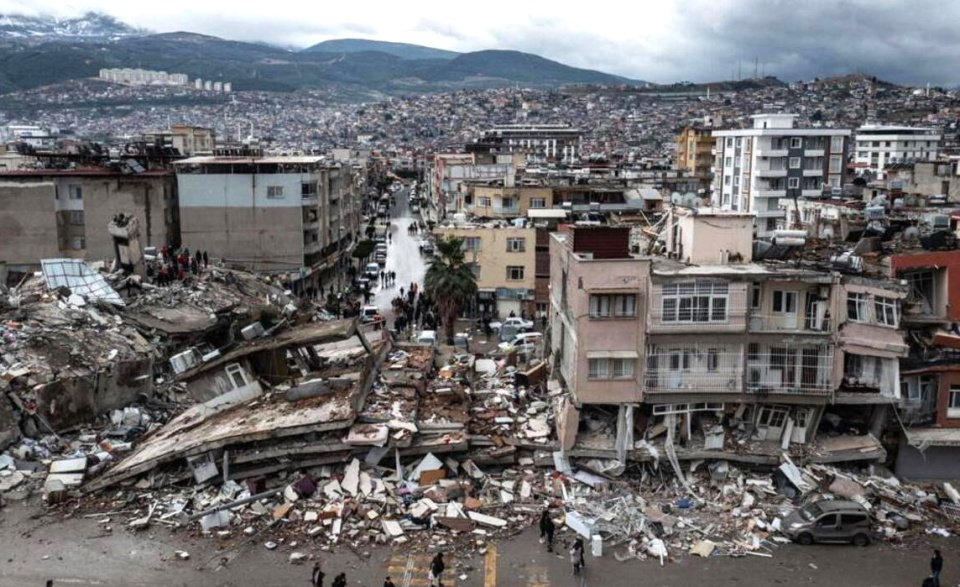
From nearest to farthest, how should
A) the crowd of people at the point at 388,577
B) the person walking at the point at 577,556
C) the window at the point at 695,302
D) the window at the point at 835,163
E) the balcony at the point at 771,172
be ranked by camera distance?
the crowd of people at the point at 388,577 → the person walking at the point at 577,556 → the window at the point at 695,302 → the balcony at the point at 771,172 → the window at the point at 835,163

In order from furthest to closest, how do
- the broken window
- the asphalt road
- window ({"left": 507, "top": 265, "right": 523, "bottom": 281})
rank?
the asphalt road → window ({"left": 507, "top": 265, "right": 523, "bottom": 281}) → the broken window

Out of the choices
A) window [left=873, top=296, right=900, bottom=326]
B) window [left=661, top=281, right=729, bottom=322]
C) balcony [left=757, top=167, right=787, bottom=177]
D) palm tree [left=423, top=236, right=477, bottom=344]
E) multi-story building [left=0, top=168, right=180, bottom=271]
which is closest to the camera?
window [left=661, top=281, right=729, bottom=322]

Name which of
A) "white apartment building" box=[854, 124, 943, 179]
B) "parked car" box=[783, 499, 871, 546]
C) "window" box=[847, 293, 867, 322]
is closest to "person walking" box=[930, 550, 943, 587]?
"parked car" box=[783, 499, 871, 546]

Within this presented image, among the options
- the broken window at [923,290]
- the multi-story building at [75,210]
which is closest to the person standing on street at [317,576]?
the broken window at [923,290]

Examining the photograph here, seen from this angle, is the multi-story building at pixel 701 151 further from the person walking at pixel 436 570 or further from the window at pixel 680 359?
the person walking at pixel 436 570

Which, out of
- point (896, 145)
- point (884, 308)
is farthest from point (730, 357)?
point (896, 145)

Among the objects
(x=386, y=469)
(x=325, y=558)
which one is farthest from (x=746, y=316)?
(x=325, y=558)

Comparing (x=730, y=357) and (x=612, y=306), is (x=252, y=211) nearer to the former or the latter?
(x=612, y=306)

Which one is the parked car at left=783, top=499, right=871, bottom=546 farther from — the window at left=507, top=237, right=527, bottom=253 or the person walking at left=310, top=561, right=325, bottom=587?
the window at left=507, top=237, right=527, bottom=253
